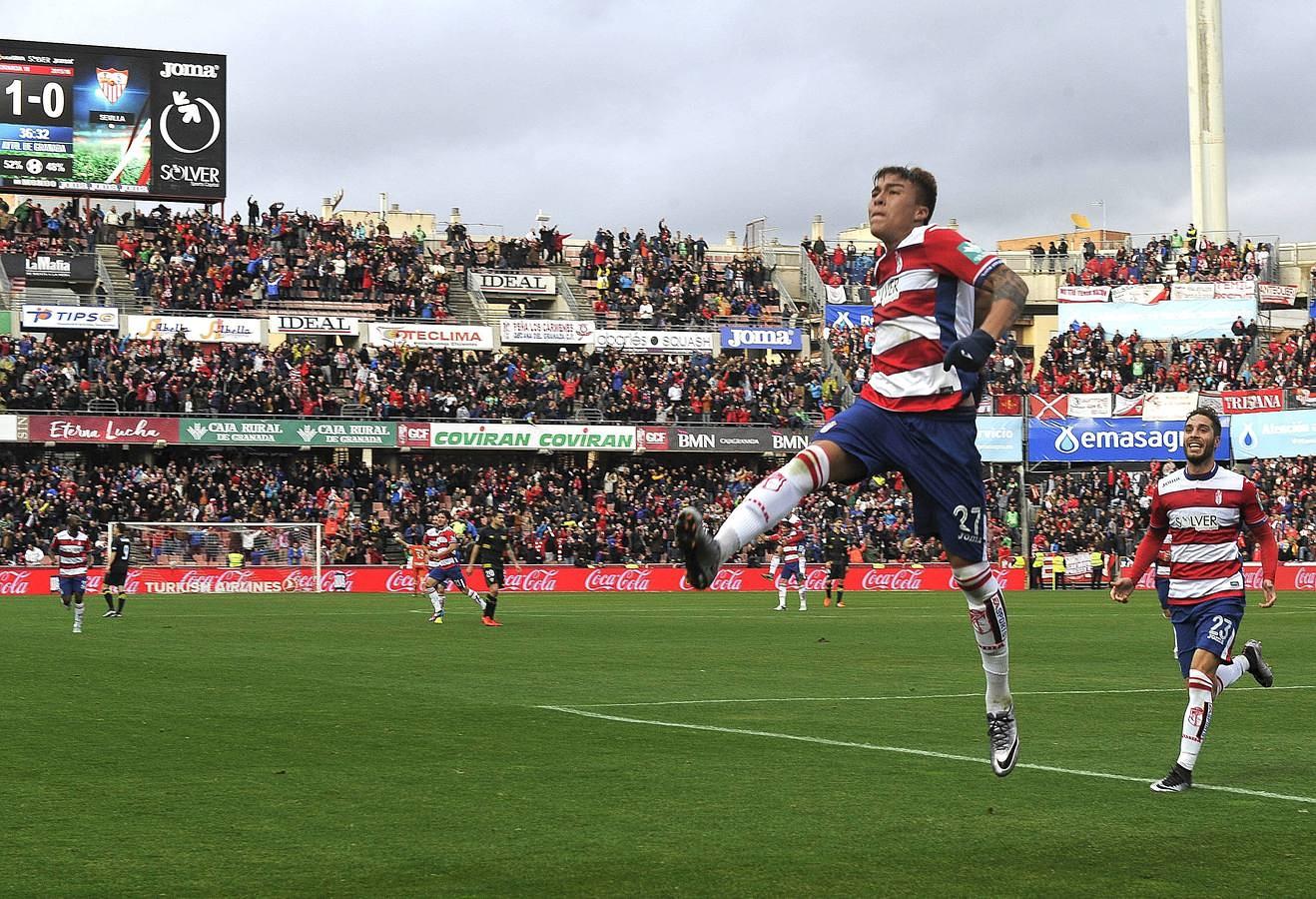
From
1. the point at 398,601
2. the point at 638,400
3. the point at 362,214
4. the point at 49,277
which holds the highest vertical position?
the point at 362,214

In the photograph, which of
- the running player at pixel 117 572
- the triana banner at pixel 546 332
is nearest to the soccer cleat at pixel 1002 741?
the running player at pixel 117 572

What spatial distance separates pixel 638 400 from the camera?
178 ft

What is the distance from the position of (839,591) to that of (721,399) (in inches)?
647

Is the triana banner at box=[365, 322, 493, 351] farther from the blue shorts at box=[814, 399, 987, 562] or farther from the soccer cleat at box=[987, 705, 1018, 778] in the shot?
the blue shorts at box=[814, 399, 987, 562]

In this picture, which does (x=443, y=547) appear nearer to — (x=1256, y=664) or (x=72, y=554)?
(x=72, y=554)

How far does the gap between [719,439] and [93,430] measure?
63.1 feet

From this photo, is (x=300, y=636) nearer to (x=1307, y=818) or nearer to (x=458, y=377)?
(x=1307, y=818)

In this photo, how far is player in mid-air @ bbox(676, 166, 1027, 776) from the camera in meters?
7.73

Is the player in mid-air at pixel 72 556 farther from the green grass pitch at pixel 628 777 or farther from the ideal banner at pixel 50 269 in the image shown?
the ideal banner at pixel 50 269

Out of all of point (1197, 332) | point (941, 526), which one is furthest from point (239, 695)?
point (1197, 332)

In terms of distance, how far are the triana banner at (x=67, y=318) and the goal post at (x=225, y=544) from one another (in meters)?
8.06

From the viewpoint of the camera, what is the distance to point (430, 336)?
Answer: 54750 millimetres

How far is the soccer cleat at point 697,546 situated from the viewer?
22.4 ft

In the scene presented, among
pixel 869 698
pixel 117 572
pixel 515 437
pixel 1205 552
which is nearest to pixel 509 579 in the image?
pixel 515 437
